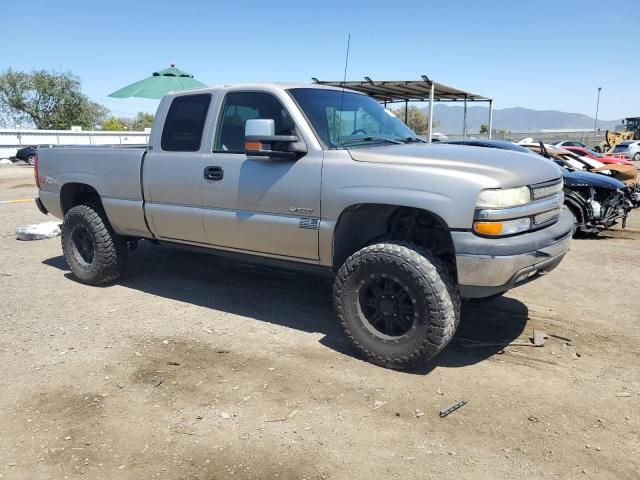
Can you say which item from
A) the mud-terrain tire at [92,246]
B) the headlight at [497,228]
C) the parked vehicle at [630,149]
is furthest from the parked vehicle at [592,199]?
the parked vehicle at [630,149]

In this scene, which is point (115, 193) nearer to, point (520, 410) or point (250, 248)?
point (250, 248)

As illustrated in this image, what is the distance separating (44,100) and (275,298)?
65722mm

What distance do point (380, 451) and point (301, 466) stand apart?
443 mm

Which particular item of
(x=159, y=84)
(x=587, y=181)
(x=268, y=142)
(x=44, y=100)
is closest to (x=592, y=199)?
(x=587, y=181)

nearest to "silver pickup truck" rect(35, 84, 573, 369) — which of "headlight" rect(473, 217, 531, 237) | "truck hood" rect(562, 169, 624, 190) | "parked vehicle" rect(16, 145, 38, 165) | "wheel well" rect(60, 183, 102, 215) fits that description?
"headlight" rect(473, 217, 531, 237)

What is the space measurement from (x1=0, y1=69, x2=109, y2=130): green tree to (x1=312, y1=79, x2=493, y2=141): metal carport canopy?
5215 centimetres

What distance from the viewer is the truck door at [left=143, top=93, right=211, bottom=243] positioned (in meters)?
4.72

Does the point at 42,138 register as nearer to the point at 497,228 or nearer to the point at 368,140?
the point at 368,140

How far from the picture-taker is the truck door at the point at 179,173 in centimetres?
472

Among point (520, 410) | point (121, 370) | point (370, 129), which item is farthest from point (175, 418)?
point (370, 129)

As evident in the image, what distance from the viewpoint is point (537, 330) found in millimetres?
4578

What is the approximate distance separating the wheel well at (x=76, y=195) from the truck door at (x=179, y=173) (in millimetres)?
1112

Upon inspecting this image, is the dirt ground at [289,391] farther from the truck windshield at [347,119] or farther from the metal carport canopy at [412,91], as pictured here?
the metal carport canopy at [412,91]

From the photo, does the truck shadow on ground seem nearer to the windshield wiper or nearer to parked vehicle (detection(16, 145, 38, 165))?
the windshield wiper
